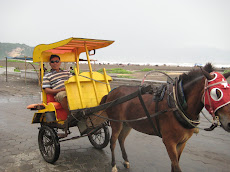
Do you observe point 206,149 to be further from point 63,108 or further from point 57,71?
point 57,71

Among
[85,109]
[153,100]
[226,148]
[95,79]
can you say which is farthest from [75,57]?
Result: [226,148]

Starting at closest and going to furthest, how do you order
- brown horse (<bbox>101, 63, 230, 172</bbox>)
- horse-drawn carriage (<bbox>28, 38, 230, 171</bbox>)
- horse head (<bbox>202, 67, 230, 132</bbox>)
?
horse head (<bbox>202, 67, 230, 132</bbox>)
horse-drawn carriage (<bbox>28, 38, 230, 171</bbox>)
brown horse (<bbox>101, 63, 230, 172</bbox>)

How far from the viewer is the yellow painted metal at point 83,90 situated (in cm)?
416

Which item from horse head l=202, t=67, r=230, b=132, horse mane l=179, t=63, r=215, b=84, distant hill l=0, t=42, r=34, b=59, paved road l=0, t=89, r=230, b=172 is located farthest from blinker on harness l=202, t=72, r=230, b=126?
distant hill l=0, t=42, r=34, b=59

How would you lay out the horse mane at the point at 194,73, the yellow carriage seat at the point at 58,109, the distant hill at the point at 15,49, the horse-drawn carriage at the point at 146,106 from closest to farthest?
the horse-drawn carriage at the point at 146,106 < the horse mane at the point at 194,73 < the yellow carriage seat at the point at 58,109 < the distant hill at the point at 15,49

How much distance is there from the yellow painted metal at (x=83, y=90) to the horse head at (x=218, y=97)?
227 centimetres

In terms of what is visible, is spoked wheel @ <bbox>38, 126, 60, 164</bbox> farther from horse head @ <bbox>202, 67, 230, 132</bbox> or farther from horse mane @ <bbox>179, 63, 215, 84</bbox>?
horse head @ <bbox>202, 67, 230, 132</bbox>

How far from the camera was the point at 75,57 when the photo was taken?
5.48 meters

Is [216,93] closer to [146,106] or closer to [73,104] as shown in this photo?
[146,106]

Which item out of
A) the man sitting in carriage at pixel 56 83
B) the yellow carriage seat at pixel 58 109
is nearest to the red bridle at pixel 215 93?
the man sitting in carriage at pixel 56 83

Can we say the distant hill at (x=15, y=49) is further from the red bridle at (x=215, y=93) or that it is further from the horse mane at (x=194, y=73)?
the red bridle at (x=215, y=93)

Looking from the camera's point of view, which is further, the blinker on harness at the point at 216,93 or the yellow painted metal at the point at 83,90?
the yellow painted metal at the point at 83,90

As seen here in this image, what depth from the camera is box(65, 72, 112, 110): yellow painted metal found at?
13.7ft

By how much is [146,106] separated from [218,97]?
117cm
